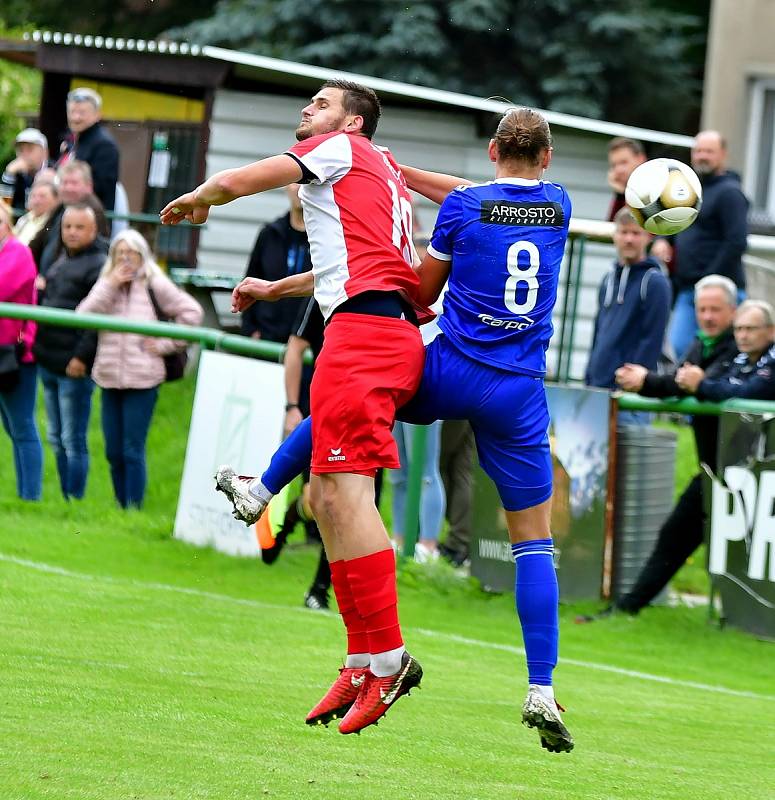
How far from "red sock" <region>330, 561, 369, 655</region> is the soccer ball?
81.3 inches

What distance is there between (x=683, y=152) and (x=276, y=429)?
13.2m

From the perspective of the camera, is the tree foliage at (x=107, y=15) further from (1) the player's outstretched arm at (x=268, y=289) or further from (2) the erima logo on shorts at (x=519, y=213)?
(2) the erima logo on shorts at (x=519, y=213)

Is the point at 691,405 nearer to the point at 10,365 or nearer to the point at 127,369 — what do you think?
the point at 127,369

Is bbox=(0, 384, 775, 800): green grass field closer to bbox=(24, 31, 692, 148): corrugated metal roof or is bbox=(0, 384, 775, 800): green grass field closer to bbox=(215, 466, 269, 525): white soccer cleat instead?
bbox=(215, 466, 269, 525): white soccer cleat

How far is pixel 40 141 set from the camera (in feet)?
55.6

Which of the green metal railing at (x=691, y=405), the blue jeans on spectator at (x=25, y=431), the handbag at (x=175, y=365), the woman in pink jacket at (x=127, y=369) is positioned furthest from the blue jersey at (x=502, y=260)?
the blue jeans on spectator at (x=25, y=431)

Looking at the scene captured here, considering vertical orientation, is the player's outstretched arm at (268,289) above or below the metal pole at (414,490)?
above

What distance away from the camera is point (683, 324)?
14602 mm

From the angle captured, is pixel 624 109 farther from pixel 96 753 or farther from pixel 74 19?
pixel 96 753

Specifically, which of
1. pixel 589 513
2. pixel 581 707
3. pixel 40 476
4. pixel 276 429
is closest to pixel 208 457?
pixel 276 429

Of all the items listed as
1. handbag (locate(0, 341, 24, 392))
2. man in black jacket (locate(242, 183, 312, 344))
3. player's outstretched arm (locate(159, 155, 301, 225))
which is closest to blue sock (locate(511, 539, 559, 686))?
player's outstretched arm (locate(159, 155, 301, 225))

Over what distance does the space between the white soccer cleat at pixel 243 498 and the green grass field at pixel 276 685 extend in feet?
2.81

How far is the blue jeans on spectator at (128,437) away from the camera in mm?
12367

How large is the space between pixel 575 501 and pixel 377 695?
17.7ft
